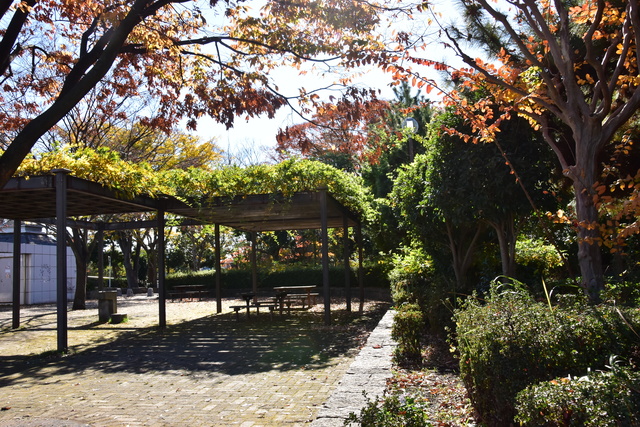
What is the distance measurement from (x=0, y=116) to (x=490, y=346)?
798 cm

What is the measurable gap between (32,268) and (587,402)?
1088 inches

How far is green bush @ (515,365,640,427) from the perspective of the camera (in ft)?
8.14

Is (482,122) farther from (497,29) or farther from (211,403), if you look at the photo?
(211,403)

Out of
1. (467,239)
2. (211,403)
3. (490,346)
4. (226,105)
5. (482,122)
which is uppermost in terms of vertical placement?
(226,105)

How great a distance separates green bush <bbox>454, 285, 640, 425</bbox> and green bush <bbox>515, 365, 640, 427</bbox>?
0.53m

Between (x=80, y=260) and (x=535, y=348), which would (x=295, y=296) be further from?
(x=535, y=348)

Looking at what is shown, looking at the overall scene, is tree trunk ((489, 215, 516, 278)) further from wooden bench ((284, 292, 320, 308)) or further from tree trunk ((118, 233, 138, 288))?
tree trunk ((118, 233, 138, 288))

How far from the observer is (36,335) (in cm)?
1252

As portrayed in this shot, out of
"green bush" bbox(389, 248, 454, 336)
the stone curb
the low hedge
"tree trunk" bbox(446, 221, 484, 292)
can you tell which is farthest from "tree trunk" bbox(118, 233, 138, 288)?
the stone curb

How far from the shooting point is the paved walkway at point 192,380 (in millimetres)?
5164

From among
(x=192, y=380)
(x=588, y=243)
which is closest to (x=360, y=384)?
(x=588, y=243)

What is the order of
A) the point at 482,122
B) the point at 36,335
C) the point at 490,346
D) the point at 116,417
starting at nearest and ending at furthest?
the point at 490,346 → the point at 116,417 → the point at 482,122 → the point at 36,335

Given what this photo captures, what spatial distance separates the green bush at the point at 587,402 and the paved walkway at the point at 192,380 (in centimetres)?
177

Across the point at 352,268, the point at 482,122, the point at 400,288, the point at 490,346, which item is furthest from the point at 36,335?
the point at 352,268
